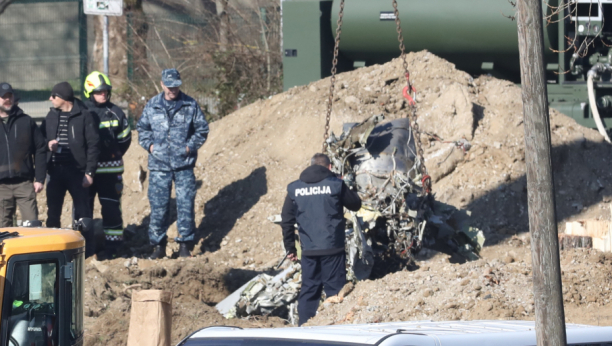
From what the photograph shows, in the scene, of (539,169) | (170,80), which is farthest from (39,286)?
(170,80)

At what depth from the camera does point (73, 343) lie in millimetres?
4699

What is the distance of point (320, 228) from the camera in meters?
7.37

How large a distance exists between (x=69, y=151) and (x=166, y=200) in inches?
53.1

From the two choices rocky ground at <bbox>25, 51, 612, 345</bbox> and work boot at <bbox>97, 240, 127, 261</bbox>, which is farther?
work boot at <bbox>97, 240, 127, 261</bbox>

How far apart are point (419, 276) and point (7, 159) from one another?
4.15 m

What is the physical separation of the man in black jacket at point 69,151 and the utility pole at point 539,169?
5.84 meters

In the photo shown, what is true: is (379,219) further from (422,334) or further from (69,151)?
(422,334)

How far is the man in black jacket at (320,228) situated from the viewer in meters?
7.37

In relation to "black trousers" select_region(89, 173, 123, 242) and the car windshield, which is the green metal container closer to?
"black trousers" select_region(89, 173, 123, 242)

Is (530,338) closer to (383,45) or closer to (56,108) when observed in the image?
(56,108)

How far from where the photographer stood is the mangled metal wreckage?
8125 mm

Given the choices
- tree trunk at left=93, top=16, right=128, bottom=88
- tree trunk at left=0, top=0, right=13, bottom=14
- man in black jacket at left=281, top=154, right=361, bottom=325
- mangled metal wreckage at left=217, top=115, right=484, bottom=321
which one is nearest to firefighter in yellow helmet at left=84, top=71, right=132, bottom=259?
mangled metal wreckage at left=217, top=115, right=484, bottom=321

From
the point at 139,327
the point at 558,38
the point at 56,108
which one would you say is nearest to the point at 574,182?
the point at 558,38

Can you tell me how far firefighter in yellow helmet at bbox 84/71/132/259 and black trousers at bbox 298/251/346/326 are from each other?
9.18 ft
